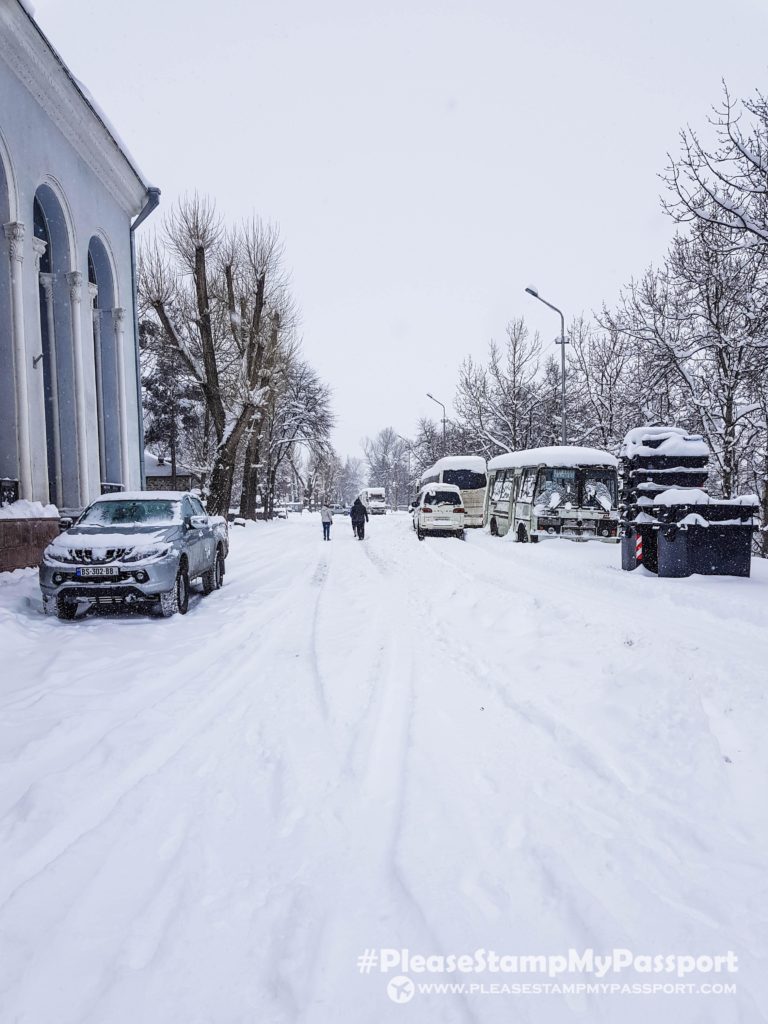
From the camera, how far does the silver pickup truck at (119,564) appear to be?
7.95 m

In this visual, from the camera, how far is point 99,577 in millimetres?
7941

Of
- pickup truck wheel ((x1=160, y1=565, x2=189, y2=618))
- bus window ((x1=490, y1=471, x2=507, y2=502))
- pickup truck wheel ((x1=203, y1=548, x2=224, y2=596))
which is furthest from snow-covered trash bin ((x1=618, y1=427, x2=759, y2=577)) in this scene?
bus window ((x1=490, y1=471, x2=507, y2=502))

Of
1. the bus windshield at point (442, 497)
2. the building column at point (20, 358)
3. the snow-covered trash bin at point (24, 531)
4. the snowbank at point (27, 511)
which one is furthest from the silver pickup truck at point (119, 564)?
the bus windshield at point (442, 497)

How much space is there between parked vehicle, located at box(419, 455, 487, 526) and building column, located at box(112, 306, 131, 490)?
1534 cm

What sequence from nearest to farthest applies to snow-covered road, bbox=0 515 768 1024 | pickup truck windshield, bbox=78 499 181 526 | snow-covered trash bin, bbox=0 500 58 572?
snow-covered road, bbox=0 515 768 1024
pickup truck windshield, bbox=78 499 181 526
snow-covered trash bin, bbox=0 500 58 572

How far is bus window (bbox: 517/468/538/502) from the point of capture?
18.2m

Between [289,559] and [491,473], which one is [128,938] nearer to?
[289,559]

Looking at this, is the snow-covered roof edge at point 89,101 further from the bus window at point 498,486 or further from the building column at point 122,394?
the bus window at point 498,486

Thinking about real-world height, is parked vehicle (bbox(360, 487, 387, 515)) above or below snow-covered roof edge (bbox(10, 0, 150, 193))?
below

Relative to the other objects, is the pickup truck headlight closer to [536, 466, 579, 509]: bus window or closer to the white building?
the white building

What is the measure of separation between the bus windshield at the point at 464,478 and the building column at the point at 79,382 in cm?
1793

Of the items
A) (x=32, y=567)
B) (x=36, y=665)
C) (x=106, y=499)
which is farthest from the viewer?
(x=32, y=567)

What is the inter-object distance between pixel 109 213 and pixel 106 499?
1054 cm

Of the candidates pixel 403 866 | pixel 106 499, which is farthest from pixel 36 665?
pixel 403 866
